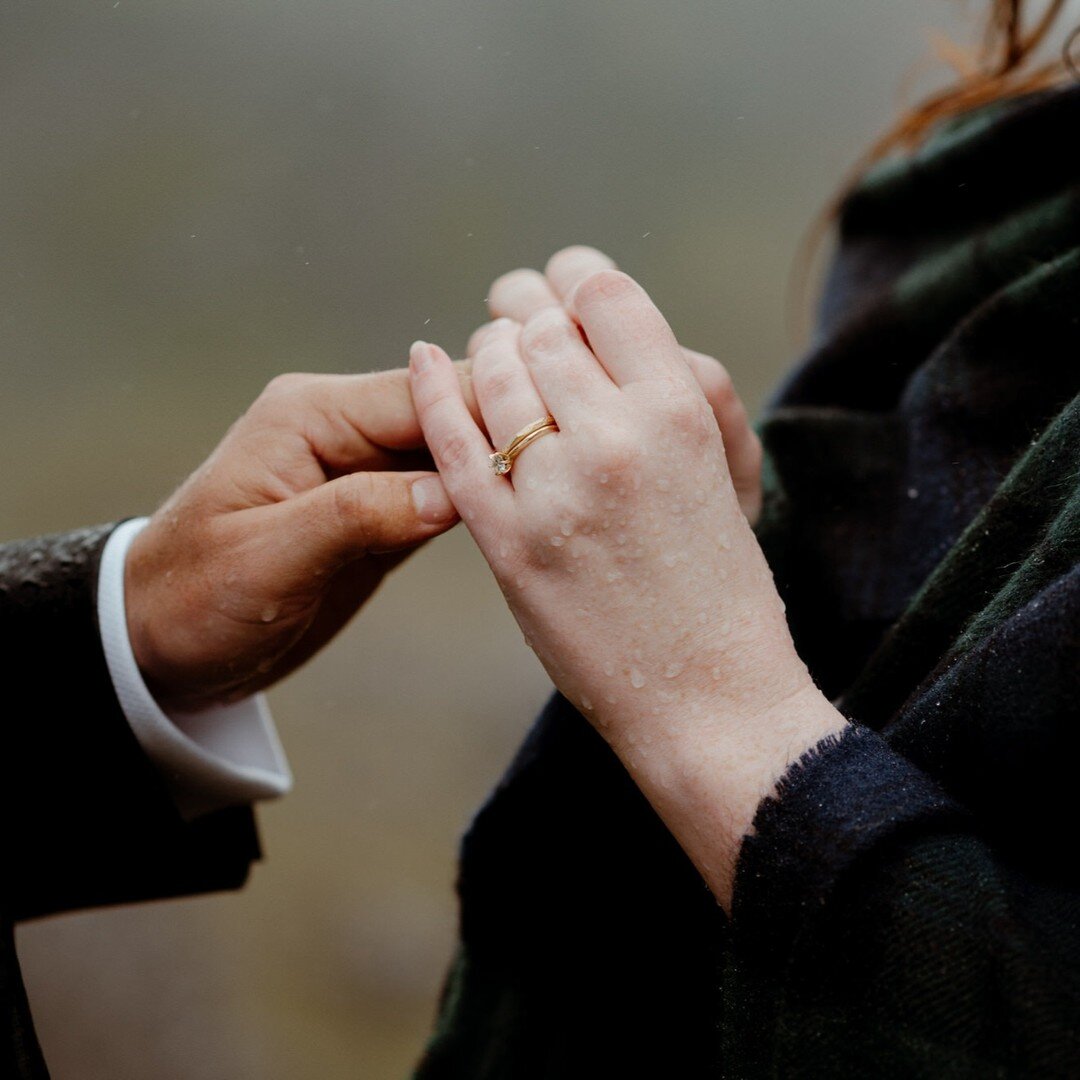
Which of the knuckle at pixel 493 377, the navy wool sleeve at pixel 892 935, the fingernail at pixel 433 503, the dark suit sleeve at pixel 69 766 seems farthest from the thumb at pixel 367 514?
the navy wool sleeve at pixel 892 935

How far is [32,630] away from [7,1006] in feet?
1.29

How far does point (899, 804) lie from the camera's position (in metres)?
0.77

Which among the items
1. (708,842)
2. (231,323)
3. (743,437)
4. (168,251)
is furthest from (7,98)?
(708,842)

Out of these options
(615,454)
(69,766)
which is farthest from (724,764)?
(69,766)

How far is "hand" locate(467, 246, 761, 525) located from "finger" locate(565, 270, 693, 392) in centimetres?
21

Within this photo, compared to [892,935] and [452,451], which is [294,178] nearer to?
[452,451]

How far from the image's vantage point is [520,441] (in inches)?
35.4

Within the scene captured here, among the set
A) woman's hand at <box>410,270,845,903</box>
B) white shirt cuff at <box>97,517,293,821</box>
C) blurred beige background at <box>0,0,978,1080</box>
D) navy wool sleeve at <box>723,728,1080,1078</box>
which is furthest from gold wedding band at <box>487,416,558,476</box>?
white shirt cuff at <box>97,517,293,821</box>

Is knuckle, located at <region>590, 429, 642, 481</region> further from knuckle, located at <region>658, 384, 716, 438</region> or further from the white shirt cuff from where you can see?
the white shirt cuff

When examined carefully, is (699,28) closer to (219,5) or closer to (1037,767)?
(219,5)

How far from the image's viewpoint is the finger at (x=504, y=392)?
0.92m

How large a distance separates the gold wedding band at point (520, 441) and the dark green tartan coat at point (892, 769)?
0.35 m

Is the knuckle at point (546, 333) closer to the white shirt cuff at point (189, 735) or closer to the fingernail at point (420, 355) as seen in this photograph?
the fingernail at point (420, 355)

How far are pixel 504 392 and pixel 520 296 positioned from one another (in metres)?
0.34
